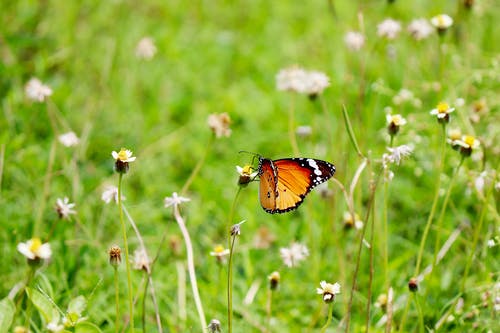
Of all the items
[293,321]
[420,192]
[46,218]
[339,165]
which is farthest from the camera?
[420,192]

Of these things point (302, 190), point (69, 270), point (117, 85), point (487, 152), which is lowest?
point (69, 270)

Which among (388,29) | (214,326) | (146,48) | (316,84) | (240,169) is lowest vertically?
(214,326)

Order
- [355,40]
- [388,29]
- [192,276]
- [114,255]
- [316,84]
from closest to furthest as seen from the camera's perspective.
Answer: [114,255] < [192,276] < [316,84] < [388,29] < [355,40]

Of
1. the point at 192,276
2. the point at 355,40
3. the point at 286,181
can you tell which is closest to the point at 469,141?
the point at 286,181

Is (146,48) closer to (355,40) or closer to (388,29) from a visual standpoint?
(355,40)

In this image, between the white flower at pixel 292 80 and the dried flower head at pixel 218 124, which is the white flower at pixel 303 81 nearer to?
the white flower at pixel 292 80

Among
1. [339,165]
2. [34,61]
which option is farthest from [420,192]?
[34,61]

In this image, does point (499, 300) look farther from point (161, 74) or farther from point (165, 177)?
point (161, 74)
